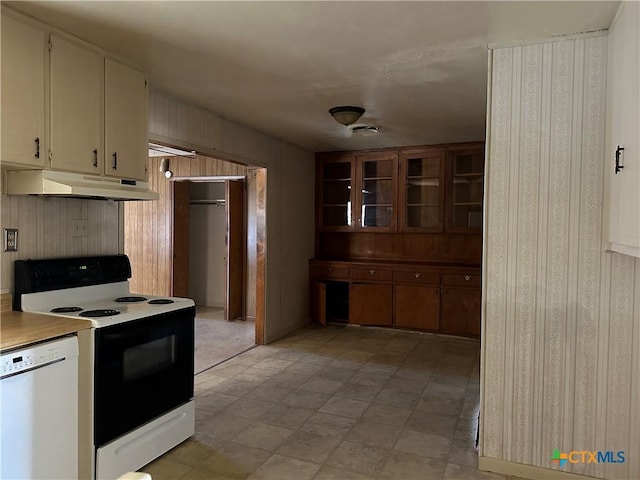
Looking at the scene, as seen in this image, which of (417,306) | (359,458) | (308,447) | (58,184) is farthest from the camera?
(417,306)

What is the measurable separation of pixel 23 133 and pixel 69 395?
4.07 ft

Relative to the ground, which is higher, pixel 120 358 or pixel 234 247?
pixel 234 247

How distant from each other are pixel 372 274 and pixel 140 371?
3726mm

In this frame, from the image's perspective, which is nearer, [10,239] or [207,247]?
[10,239]

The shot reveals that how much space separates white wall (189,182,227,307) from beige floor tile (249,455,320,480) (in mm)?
4714

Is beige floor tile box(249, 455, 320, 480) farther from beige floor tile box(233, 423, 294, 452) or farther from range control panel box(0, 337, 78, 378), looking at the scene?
range control panel box(0, 337, 78, 378)

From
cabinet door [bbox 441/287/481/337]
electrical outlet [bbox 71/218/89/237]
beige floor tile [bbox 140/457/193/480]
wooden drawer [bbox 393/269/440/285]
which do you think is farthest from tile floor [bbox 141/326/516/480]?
electrical outlet [bbox 71/218/89/237]

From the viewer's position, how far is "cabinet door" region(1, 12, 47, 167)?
208cm

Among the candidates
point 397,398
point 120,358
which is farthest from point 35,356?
point 397,398

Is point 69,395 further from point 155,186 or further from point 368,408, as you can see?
point 155,186

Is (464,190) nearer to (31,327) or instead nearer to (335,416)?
(335,416)

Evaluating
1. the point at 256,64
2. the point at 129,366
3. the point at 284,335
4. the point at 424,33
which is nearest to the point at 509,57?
the point at 424,33

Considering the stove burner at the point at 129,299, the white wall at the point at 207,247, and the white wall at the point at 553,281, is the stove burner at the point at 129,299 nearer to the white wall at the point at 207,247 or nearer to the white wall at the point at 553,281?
the white wall at the point at 553,281

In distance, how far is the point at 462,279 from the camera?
536 cm
